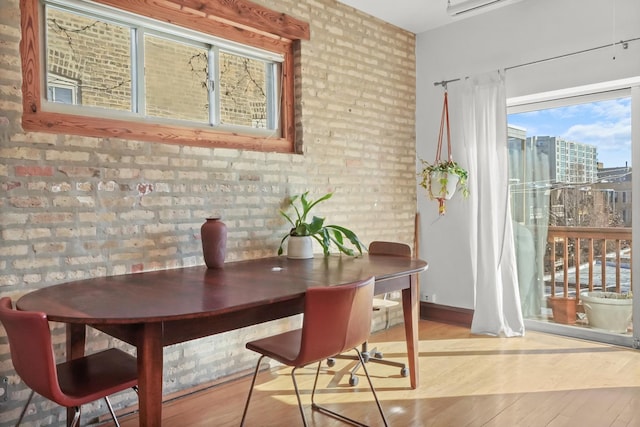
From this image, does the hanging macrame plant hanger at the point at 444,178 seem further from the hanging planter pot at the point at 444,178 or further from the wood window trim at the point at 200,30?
the wood window trim at the point at 200,30

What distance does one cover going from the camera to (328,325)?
2.16 m

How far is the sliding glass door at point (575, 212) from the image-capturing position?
3.95 meters

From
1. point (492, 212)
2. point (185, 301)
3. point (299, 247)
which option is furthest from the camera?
point (492, 212)

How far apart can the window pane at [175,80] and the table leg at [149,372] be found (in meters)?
1.75

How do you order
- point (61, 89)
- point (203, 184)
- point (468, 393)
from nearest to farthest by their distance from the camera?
1. point (61, 89)
2. point (468, 393)
3. point (203, 184)

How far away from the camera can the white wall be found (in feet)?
12.2

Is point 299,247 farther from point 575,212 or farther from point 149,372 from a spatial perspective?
point 575,212

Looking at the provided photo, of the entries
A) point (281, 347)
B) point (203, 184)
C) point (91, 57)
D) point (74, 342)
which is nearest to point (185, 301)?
point (281, 347)

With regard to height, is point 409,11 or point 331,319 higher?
point 409,11

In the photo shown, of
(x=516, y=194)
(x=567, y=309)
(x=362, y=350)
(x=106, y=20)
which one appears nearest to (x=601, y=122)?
(x=516, y=194)

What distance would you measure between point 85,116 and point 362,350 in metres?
2.48

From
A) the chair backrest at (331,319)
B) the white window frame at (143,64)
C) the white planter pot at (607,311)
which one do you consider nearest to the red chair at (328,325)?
the chair backrest at (331,319)

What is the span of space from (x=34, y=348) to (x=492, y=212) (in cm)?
364

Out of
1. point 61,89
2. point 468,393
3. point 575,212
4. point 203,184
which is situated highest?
point 61,89
